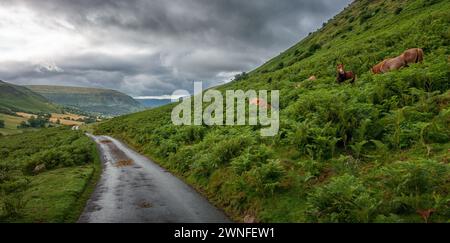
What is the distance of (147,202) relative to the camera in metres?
14.5

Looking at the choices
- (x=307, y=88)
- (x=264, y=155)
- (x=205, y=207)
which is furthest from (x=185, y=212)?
(x=307, y=88)

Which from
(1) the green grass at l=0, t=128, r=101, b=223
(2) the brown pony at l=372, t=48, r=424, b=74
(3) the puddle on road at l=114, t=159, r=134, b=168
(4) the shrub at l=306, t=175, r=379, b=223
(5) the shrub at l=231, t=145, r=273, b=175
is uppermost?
(2) the brown pony at l=372, t=48, r=424, b=74

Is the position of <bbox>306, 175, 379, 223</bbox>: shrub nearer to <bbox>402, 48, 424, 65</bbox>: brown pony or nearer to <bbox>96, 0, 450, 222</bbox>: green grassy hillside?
<bbox>96, 0, 450, 222</bbox>: green grassy hillside

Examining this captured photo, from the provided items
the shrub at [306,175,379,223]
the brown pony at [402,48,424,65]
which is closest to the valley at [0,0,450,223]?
the shrub at [306,175,379,223]

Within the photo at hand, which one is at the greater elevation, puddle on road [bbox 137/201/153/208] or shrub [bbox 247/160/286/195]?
shrub [bbox 247/160/286/195]

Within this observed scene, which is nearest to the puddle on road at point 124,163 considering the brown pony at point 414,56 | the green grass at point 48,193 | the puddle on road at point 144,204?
the green grass at point 48,193

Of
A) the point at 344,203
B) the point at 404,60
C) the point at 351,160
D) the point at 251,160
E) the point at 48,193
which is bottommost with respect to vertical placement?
the point at 48,193

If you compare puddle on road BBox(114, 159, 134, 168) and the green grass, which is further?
puddle on road BBox(114, 159, 134, 168)

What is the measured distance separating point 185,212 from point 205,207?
1159 mm

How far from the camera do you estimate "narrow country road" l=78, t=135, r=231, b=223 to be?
12086 millimetres

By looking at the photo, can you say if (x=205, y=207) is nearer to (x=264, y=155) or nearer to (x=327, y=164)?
(x=264, y=155)

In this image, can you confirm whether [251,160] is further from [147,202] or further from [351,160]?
[147,202]

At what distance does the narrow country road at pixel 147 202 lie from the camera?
12.1m

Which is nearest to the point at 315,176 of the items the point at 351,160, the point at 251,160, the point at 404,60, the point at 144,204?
the point at 351,160
